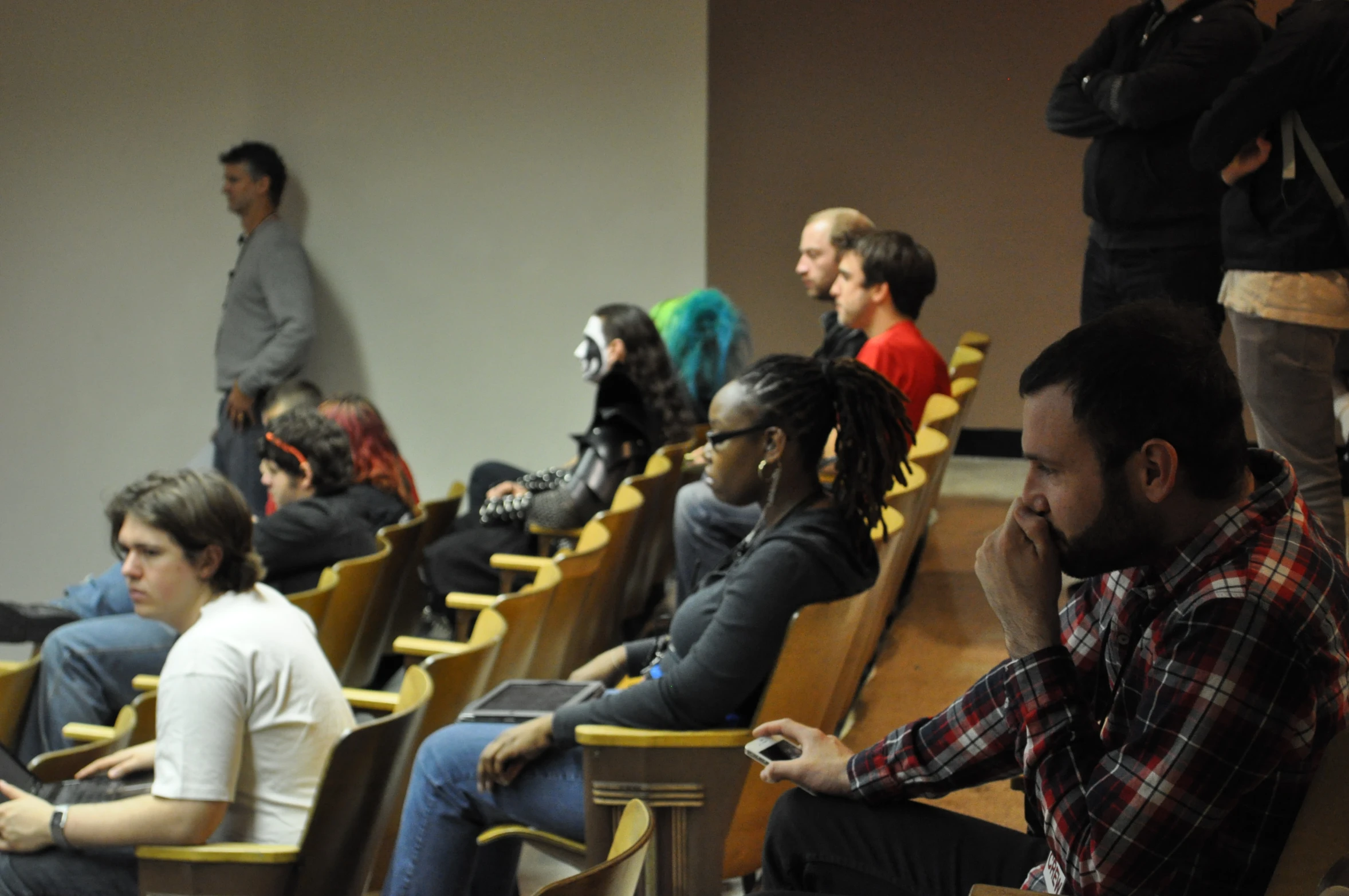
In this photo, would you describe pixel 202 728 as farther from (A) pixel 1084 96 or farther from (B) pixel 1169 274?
(A) pixel 1084 96

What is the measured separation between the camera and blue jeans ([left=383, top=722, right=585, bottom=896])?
2.05m

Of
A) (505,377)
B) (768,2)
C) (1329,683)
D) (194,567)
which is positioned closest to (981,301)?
(768,2)

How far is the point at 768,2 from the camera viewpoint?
5.67 meters

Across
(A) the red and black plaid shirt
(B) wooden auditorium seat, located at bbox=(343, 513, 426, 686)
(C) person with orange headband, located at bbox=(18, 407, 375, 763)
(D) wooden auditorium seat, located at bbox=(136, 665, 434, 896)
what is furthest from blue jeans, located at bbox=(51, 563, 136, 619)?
(A) the red and black plaid shirt

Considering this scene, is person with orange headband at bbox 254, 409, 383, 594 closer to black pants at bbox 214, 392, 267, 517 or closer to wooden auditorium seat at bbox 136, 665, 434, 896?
black pants at bbox 214, 392, 267, 517

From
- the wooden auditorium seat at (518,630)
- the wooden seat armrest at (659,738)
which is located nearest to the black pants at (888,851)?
the wooden seat armrest at (659,738)

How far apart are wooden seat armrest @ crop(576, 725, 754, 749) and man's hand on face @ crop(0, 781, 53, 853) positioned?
816 mm

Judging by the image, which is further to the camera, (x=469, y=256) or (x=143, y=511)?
(x=469, y=256)

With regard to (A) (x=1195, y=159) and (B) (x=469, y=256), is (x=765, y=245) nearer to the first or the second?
(B) (x=469, y=256)

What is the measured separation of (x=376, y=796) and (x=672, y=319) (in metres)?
2.64

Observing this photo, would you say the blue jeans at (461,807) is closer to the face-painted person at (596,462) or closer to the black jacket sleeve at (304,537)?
the black jacket sleeve at (304,537)

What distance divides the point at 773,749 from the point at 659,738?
374mm

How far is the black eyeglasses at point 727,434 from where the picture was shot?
2.23 metres

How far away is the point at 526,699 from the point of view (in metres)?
2.19
